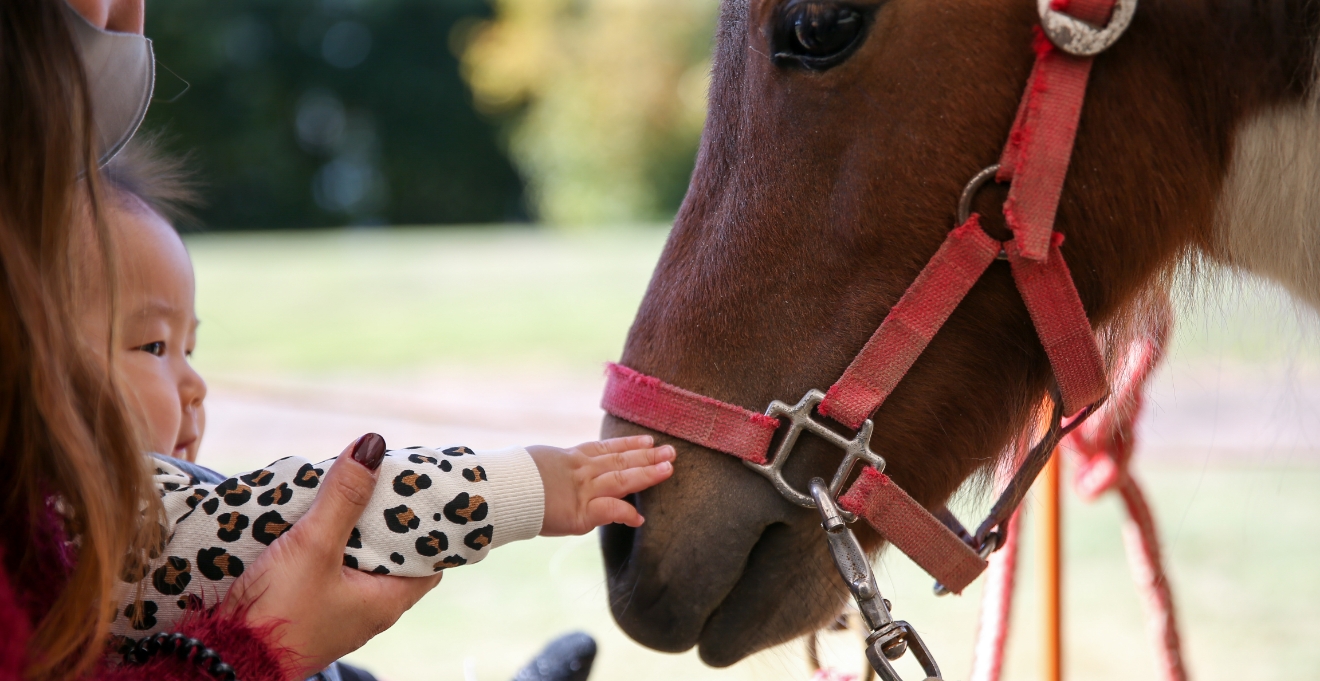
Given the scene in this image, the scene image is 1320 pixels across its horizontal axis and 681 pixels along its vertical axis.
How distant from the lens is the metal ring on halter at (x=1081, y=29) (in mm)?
1073

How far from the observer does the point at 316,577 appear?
97cm

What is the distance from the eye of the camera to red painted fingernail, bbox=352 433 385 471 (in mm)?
973

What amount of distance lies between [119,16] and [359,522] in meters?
0.55

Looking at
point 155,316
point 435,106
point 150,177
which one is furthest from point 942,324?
point 435,106

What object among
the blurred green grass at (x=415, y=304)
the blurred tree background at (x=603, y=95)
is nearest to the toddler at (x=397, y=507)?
the blurred green grass at (x=415, y=304)

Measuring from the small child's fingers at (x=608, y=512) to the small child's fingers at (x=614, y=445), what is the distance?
2.2 inches

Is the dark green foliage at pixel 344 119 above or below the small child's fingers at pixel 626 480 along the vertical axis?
below

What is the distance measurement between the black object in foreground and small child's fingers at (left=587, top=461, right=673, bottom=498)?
0.28m

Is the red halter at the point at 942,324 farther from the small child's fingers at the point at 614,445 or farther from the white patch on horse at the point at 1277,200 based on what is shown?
the white patch on horse at the point at 1277,200

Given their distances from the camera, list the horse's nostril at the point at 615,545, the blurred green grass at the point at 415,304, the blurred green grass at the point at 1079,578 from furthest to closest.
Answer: the blurred green grass at the point at 415,304 → the blurred green grass at the point at 1079,578 → the horse's nostril at the point at 615,545

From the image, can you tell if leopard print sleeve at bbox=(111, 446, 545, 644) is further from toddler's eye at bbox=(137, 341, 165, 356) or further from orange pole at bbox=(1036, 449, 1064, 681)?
orange pole at bbox=(1036, 449, 1064, 681)

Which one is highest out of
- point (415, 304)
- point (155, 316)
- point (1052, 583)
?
point (155, 316)

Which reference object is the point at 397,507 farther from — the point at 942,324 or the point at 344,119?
the point at 344,119

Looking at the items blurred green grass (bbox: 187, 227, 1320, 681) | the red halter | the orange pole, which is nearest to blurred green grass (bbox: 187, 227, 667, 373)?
blurred green grass (bbox: 187, 227, 1320, 681)
